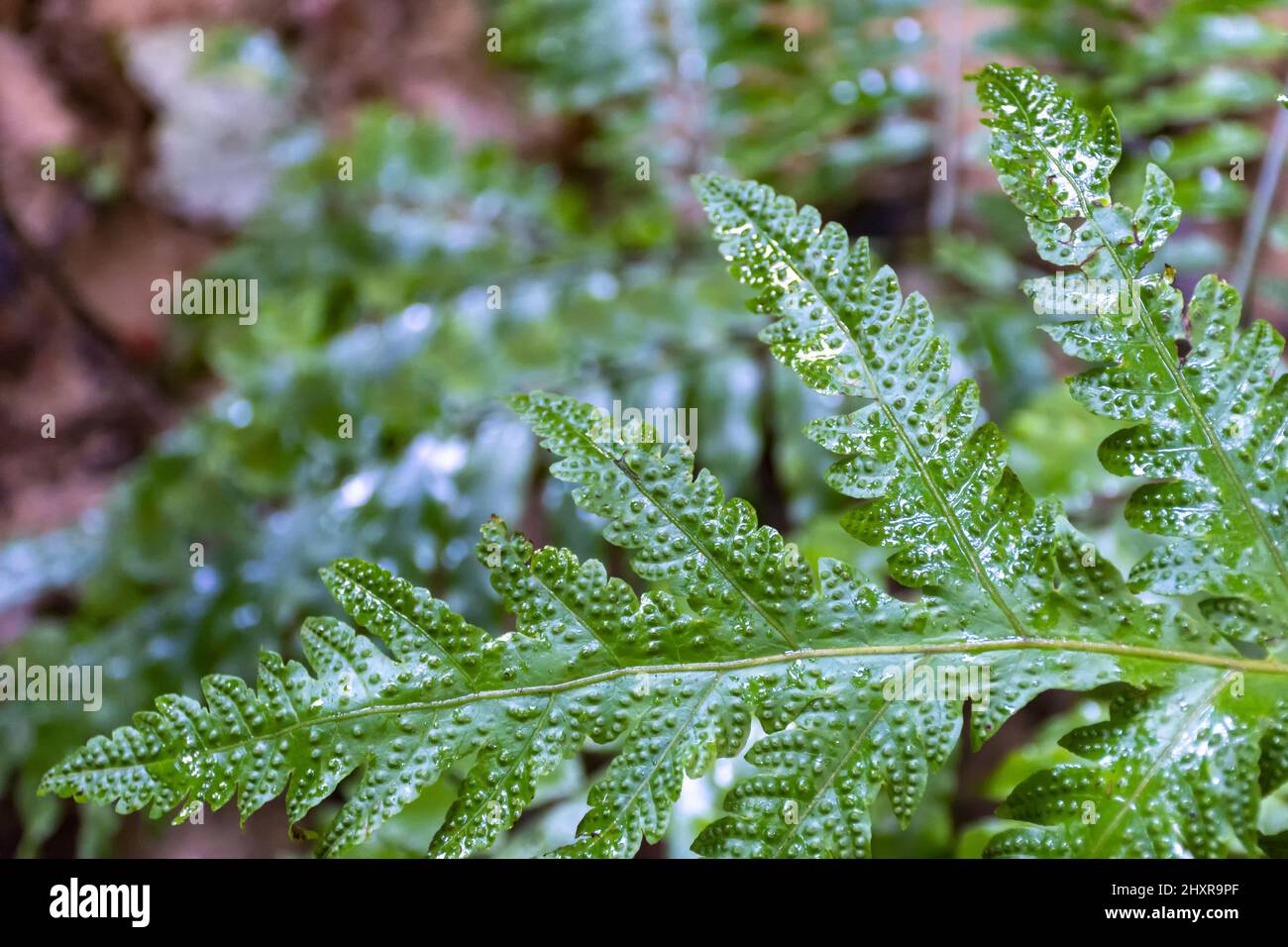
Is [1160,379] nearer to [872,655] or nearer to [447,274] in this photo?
[872,655]

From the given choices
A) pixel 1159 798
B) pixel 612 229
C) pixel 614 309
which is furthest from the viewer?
pixel 612 229

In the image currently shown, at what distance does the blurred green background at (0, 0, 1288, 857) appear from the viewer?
1.74 meters

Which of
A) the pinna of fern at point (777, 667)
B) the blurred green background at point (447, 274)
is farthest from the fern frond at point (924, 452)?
the blurred green background at point (447, 274)

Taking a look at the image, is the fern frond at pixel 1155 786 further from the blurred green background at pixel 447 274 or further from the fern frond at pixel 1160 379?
the blurred green background at pixel 447 274

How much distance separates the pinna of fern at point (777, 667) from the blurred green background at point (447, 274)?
1.79ft

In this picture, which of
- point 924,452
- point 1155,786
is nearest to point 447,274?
point 924,452

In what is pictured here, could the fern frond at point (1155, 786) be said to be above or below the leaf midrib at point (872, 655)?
below

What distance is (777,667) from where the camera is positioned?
72 centimetres

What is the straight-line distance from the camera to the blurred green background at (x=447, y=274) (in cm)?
174

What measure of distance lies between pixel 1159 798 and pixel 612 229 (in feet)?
6.48

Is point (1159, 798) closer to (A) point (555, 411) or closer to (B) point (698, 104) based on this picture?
(A) point (555, 411)

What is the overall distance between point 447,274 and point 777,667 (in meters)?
1.63
